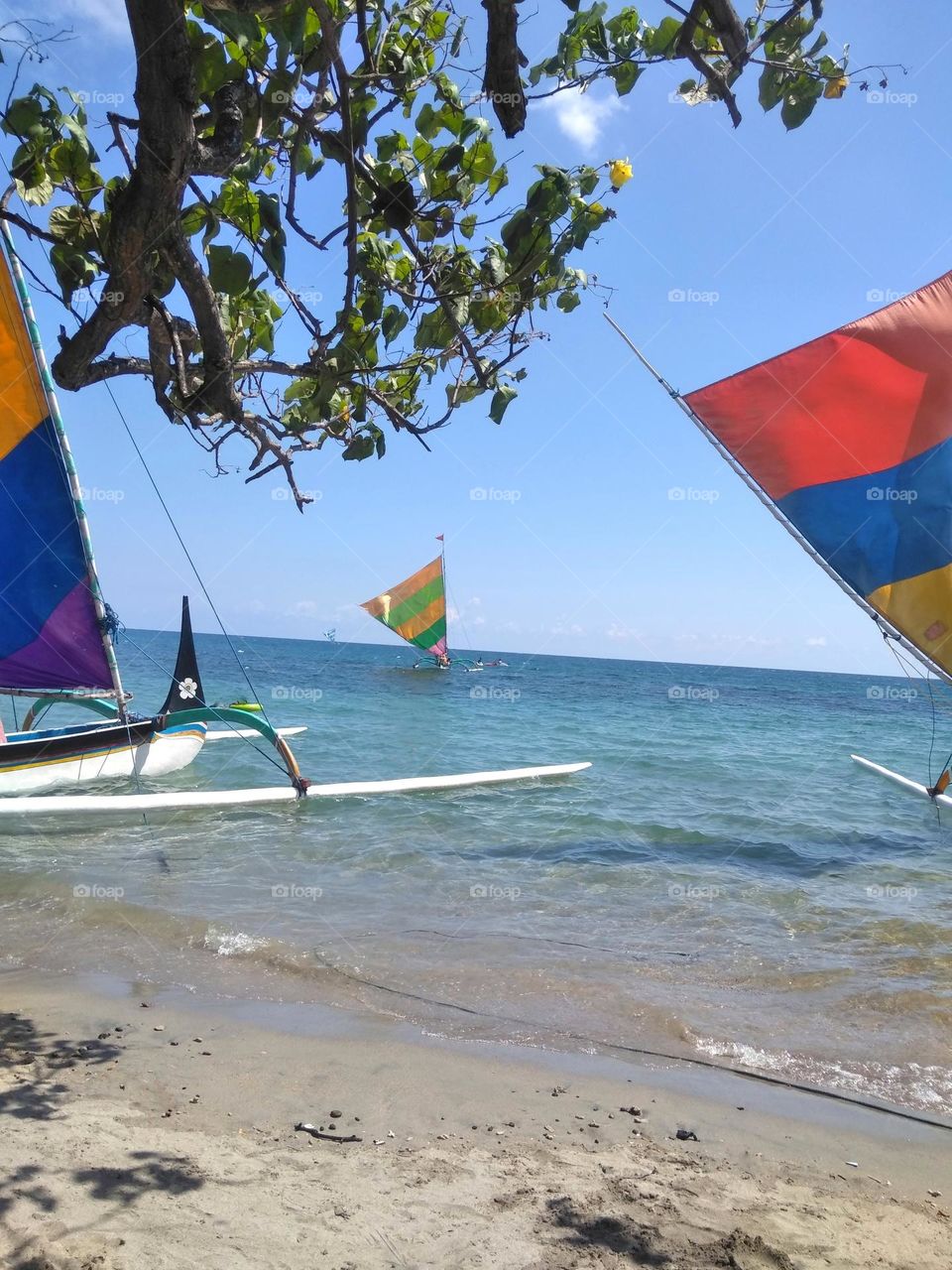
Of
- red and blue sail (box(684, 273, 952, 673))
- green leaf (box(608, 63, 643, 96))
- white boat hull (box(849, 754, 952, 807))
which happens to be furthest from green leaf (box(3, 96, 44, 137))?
white boat hull (box(849, 754, 952, 807))

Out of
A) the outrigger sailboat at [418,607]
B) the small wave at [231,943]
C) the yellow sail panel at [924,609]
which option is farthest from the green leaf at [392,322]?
the outrigger sailboat at [418,607]

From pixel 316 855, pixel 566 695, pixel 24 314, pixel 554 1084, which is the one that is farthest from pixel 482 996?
pixel 566 695

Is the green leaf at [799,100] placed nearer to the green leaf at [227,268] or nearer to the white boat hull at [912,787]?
the green leaf at [227,268]

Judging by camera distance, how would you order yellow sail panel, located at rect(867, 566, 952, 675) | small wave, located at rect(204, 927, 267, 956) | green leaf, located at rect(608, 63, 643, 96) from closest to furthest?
green leaf, located at rect(608, 63, 643, 96) < small wave, located at rect(204, 927, 267, 956) < yellow sail panel, located at rect(867, 566, 952, 675)

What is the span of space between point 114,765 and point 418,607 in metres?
35.4

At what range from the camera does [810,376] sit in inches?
331

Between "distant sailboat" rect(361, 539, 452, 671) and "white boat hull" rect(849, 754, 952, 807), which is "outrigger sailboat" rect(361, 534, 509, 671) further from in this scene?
"white boat hull" rect(849, 754, 952, 807)

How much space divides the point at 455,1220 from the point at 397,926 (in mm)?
3872

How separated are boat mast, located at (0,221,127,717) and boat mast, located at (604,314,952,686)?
5.78 m

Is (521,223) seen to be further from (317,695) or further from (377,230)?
(317,695)

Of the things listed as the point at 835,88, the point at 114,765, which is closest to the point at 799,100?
the point at 835,88

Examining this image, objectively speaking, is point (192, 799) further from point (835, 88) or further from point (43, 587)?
point (835, 88)

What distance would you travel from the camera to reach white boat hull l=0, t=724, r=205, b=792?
10469 millimetres

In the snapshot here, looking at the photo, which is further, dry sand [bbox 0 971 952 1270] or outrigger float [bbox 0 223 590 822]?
outrigger float [bbox 0 223 590 822]
